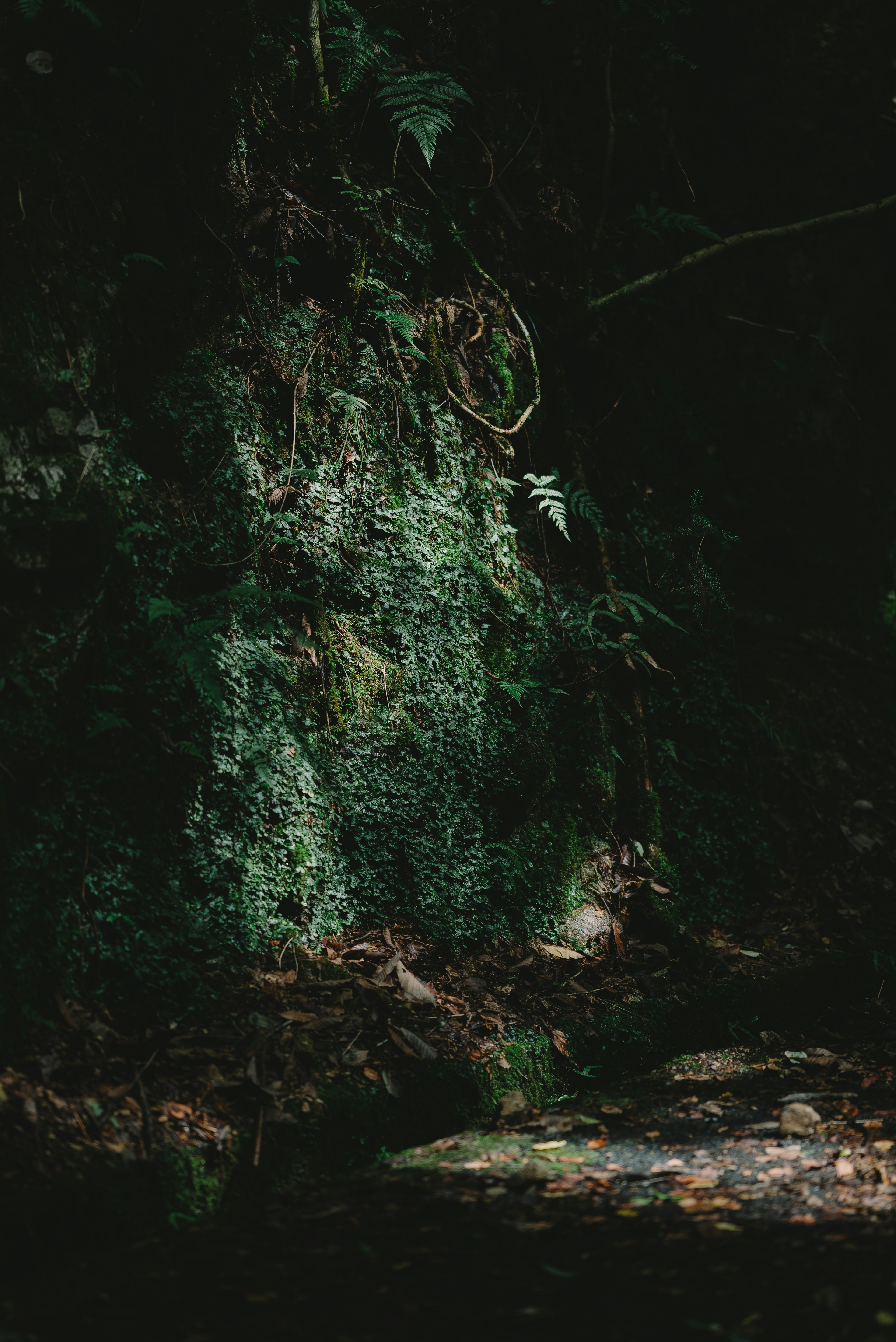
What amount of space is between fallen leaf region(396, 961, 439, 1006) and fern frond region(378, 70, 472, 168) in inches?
165

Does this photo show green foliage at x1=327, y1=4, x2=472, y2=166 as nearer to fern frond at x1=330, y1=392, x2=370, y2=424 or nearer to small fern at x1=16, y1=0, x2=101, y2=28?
fern frond at x1=330, y1=392, x2=370, y2=424

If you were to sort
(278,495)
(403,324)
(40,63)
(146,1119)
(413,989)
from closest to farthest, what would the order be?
(146,1119)
(413,989)
(40,63)
(278,495)
(403,324)

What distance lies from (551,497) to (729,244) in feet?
8.60

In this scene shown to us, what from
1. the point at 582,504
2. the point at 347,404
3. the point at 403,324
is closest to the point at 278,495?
the point at 347,404

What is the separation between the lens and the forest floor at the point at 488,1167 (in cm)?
195

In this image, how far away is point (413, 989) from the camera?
3592 millimetres

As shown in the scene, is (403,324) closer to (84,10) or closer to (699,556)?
(84,10)

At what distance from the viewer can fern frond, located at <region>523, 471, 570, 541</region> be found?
16.9 ft

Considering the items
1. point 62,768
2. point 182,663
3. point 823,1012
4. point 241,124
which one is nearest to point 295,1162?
point 62,768

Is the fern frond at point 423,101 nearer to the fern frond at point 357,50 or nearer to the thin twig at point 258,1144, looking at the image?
the fern frond at point 357,50

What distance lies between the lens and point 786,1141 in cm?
300

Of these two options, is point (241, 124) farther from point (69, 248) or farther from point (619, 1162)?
point (619, 1162)

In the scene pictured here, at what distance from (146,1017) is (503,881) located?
1.94m

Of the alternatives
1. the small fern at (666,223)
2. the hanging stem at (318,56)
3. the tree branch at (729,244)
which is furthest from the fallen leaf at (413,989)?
the small fern at (666,223)
